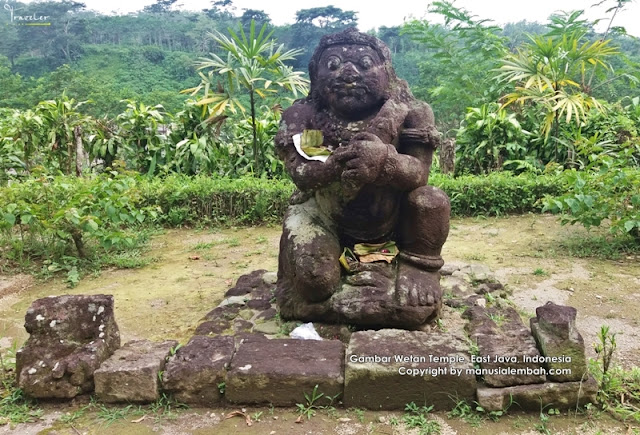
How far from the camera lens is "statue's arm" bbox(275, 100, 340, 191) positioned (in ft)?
10.3

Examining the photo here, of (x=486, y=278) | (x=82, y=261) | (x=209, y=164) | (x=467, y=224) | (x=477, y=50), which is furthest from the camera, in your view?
(x=477, y=50)

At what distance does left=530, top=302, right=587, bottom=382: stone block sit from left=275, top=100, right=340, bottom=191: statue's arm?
1.41 m

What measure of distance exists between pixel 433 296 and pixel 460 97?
15.1 meters

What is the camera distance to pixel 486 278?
14.1 ft

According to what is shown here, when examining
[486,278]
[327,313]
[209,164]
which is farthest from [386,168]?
[209,164]

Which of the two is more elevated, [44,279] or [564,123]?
[564,123]

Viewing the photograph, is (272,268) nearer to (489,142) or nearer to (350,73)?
(350,73)

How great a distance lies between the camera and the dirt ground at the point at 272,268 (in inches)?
92.8

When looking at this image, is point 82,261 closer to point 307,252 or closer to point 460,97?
point 307,252

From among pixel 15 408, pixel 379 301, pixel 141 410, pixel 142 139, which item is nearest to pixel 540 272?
pixel 379 301

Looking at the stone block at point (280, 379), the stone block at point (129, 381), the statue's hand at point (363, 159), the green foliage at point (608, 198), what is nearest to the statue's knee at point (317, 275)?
the statue's hand at point (363, 159)

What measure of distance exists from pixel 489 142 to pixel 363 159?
7.03 metres

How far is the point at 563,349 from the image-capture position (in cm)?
239

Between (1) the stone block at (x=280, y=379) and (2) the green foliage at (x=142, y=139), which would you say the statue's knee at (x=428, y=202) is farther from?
(2) the green foliage at (x=142, y=139)
